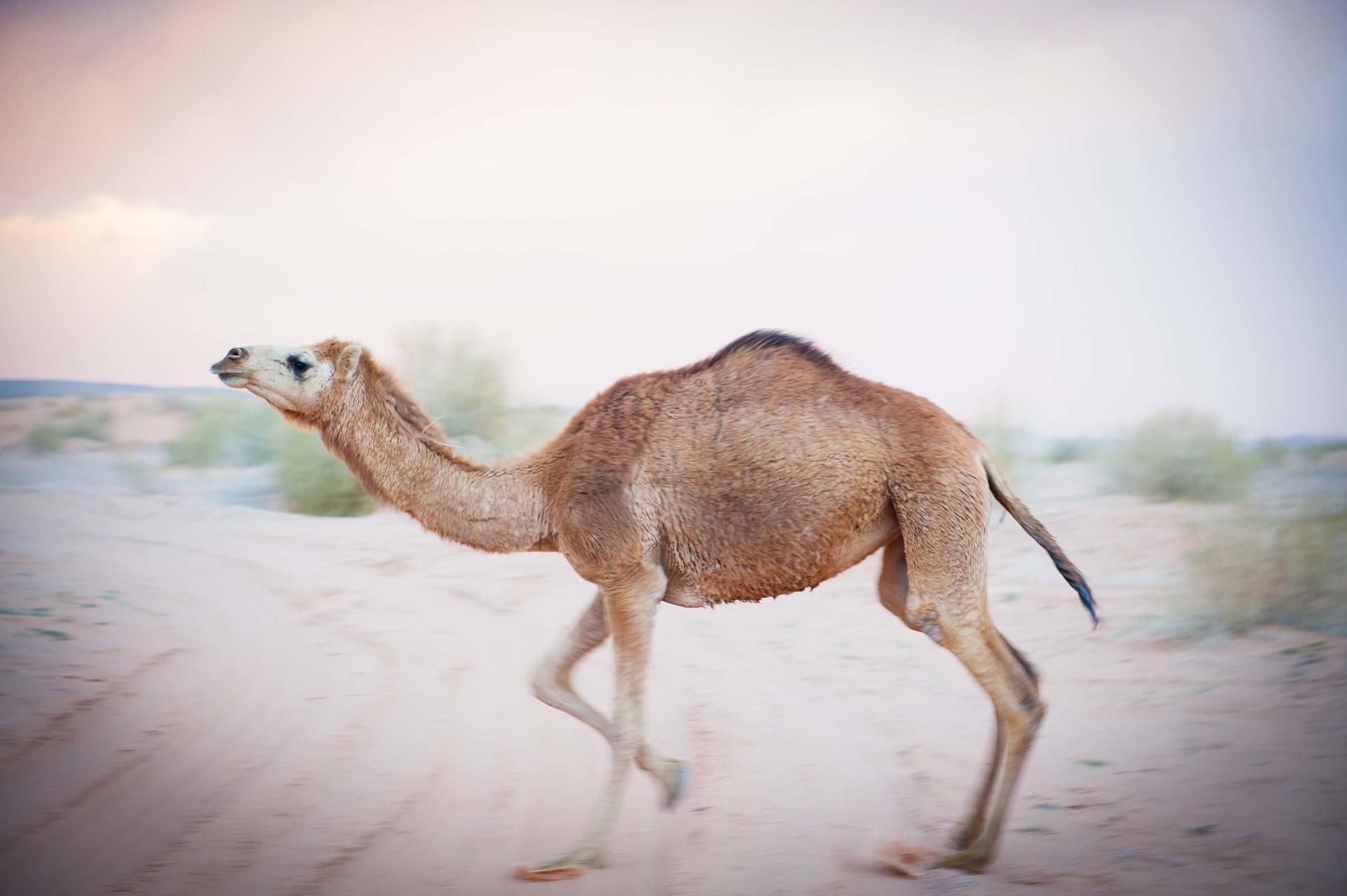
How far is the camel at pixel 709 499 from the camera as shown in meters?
5.15

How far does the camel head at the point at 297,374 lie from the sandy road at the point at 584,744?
219 cm

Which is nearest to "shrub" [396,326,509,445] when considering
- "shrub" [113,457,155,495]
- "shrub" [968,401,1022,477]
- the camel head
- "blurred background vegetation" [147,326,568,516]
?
"blurred background vegetation" [147,326,568,516]

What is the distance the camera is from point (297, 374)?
5.57 metres

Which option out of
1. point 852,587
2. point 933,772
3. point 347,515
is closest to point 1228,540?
point 852,587

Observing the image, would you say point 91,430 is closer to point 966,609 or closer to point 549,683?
point 549,683

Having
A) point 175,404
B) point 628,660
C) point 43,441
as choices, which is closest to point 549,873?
point 628,660

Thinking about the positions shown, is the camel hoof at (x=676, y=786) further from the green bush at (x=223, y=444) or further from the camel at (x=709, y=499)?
the green bush at (x=223, y=444)

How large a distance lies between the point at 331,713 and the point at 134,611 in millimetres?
3031

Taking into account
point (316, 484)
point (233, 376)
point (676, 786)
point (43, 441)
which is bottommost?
point (676, 786)

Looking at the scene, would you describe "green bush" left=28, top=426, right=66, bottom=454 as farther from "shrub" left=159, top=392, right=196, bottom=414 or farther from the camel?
the camel

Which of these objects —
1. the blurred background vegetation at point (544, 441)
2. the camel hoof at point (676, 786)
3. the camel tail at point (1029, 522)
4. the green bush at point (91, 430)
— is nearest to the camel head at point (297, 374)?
the camel hoof at point (676, 786)

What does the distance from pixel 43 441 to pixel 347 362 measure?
19191 mm

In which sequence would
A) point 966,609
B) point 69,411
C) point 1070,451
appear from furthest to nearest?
Answer: point 69,411 < point 1070,451 < point 966,609

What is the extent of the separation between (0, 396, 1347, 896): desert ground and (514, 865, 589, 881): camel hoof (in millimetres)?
71
